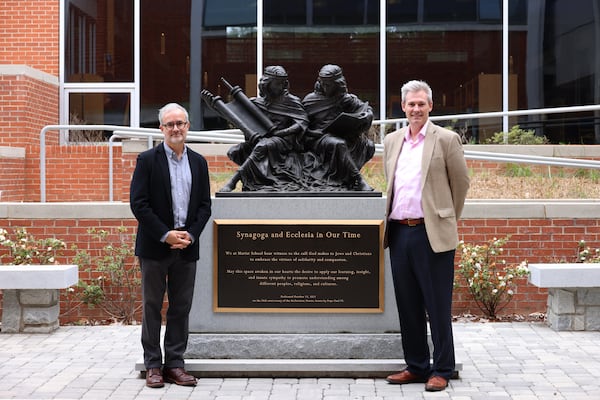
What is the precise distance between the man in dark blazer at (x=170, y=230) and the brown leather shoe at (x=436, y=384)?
1.66m

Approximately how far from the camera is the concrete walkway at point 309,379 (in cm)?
631

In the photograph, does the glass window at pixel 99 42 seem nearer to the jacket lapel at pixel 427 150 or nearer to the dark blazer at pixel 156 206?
the dark blazer at pixel 156 206

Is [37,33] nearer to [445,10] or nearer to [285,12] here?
[285,12]

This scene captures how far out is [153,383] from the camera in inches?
255

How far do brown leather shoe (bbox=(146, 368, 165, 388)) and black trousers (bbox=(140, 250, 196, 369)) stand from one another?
0.12 feet

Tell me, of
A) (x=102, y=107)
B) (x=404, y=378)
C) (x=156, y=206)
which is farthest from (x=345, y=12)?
(x=404, y=378)

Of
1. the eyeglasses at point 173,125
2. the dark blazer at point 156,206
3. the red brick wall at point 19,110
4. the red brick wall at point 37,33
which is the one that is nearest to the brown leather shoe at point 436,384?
the dark blazer at point 156,206

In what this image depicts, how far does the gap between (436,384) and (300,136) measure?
2281mm

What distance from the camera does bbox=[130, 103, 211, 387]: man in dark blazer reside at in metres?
6.38

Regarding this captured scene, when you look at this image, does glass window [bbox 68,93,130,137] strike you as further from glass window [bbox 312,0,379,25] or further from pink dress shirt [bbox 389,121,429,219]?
pink dress shirt [bbox 389,121,429,219]

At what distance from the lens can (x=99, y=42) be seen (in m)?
15.7

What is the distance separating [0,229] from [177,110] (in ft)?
12.9

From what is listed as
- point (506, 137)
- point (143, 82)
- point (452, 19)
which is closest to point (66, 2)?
point (143, 82)

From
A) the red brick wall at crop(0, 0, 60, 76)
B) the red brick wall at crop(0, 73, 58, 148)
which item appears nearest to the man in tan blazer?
the red brick wall at crop(0, 73, 58, 148)
